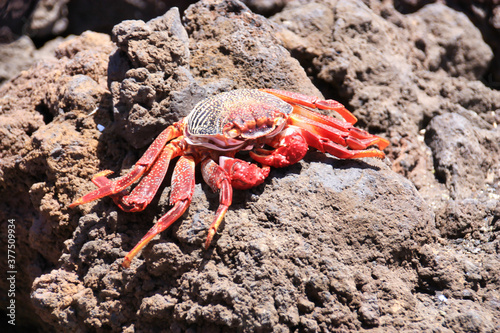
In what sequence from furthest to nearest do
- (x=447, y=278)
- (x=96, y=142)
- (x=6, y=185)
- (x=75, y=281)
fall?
(x=6, y=185) < (x=96, y=142) < (x=75, y=281) < (x=447, y=278)

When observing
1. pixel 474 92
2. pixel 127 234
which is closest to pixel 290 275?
pixel 127 234

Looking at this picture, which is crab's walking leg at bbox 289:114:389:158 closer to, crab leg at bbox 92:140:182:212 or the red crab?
the red crab

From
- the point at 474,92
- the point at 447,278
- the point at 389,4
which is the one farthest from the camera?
the point at 389,4

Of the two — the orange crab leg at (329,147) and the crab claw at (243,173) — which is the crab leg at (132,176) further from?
the orange crab leg at (329,147)

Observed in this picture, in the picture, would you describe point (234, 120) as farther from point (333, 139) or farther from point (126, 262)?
point (126, 262)

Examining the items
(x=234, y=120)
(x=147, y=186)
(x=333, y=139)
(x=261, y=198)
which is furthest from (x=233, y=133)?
(x=333, y=139)

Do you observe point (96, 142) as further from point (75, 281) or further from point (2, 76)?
point (2, 76)

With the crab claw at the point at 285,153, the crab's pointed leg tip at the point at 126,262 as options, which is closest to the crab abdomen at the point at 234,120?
the crab claw at the point at 285,153
